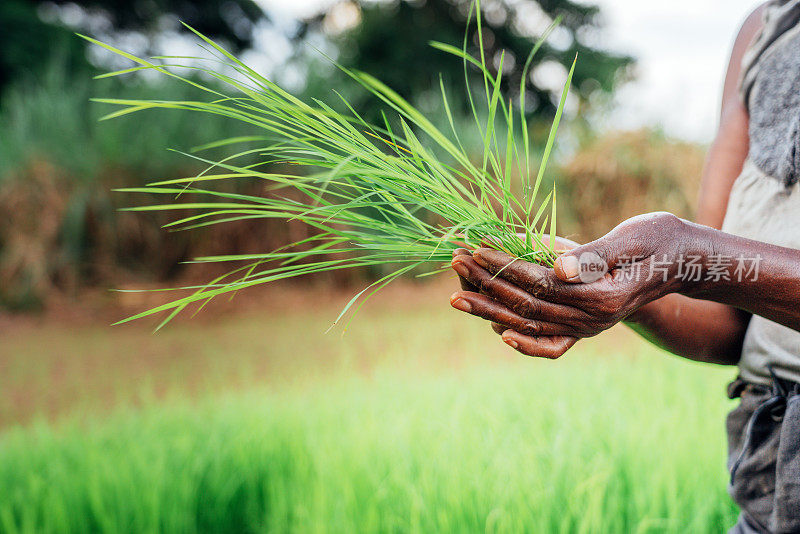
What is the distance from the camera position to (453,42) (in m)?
8.86

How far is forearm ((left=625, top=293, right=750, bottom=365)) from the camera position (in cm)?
87

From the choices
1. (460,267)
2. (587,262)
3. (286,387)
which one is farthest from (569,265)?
(286,387)

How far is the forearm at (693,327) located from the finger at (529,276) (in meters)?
0.22

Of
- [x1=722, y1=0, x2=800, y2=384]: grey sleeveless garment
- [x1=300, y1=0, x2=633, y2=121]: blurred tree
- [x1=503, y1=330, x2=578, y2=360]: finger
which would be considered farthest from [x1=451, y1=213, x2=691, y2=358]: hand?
[x1=300, y1=0, x2=633, y2=121]: blurred tree

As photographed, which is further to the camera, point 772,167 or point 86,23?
point 86,23

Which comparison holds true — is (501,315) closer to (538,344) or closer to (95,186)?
(538,344)

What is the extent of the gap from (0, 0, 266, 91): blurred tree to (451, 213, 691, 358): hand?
317 inches

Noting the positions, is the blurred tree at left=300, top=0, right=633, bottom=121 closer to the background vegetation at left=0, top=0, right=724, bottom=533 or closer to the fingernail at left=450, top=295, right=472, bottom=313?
the background vegetation at left=0, top=0, right=724, bottom=533

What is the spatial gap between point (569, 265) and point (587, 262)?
2 centimetres

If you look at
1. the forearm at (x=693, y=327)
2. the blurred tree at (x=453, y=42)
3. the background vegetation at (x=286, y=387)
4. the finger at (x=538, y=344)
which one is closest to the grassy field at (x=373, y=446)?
the background vegetation at (x=286, y=387)

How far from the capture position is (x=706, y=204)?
1.06 metres

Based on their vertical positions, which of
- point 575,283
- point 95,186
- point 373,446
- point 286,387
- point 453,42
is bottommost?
point 373,446

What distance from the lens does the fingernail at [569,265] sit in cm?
66

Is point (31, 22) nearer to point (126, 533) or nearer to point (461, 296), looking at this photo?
point (126, 533)
